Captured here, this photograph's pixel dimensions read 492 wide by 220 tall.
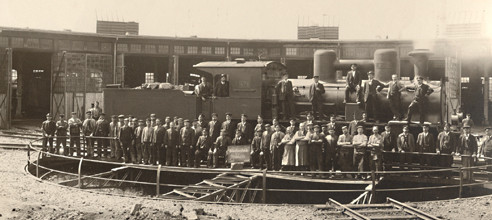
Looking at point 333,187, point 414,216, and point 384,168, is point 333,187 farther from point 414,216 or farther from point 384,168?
point 414,216

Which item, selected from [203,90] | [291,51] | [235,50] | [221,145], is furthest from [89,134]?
[291,51]

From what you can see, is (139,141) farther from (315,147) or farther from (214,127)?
(315,147)

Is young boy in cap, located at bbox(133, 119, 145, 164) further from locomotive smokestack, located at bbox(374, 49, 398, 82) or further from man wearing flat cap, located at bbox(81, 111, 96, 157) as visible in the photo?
locomotive smokestack, located at bbox(374, 49, 398, 82)

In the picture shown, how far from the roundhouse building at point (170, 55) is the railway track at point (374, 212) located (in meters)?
17.8

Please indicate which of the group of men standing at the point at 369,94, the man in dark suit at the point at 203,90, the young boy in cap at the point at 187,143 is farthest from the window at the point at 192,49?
the young boy in cap at the point at 187,143

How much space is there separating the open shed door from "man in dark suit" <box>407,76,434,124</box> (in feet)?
71.1

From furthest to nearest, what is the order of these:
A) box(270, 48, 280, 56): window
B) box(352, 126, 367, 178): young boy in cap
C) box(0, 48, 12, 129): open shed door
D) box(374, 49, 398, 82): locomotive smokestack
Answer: box(270, 48, 280, 56): window < box(0, 48, 12, 129): open shed door < box(374, 49, 398, 82): locomotive smokestack < box(352, 126, 367, 178): young boy in cap

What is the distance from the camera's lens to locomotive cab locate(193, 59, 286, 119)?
643 inches

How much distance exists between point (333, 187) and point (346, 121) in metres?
2.55

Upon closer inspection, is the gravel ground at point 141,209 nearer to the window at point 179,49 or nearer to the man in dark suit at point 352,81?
the man in dark suit at point 352,81

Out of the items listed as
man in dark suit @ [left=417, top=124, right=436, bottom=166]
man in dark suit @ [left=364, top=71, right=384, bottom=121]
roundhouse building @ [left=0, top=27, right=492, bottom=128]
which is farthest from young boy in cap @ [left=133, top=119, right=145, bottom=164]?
roundhouse building @ [left=0, top=27, right=492, bottom=128]

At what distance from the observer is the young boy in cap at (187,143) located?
1530cm

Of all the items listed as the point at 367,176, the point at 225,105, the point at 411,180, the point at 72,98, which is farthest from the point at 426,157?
the point at 72,98

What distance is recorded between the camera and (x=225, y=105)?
54.7 ft
